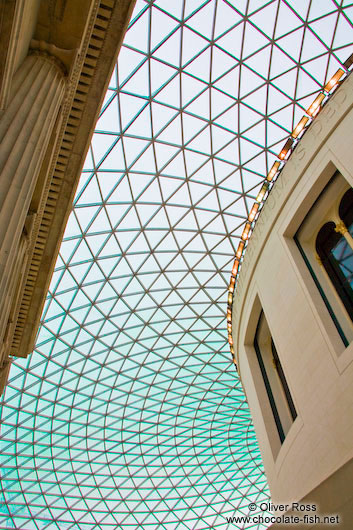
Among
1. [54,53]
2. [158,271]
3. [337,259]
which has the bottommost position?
[337,259]

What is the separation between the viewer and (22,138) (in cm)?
952

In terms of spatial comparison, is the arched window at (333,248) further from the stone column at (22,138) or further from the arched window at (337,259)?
the stone column at (22,138)

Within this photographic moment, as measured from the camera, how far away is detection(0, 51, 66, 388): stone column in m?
8.95

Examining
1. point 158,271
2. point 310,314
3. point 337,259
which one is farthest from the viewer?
point 158,271

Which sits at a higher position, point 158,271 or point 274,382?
point 158,271

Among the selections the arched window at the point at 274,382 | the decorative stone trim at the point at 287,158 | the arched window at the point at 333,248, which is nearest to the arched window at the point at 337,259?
the arched window at the point at 333,248

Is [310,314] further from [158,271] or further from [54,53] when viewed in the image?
[158,271]

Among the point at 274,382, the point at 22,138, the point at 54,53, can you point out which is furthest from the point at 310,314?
the point at 54,53

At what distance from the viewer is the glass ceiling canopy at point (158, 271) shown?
20.0m

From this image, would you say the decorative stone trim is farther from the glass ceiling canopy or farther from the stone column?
the stone column

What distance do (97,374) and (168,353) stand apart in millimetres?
6645

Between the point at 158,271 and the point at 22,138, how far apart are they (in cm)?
2021

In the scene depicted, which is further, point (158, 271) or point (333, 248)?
point (158, 271)

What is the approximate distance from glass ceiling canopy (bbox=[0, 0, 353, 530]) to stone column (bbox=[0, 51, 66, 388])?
9.22 metres
